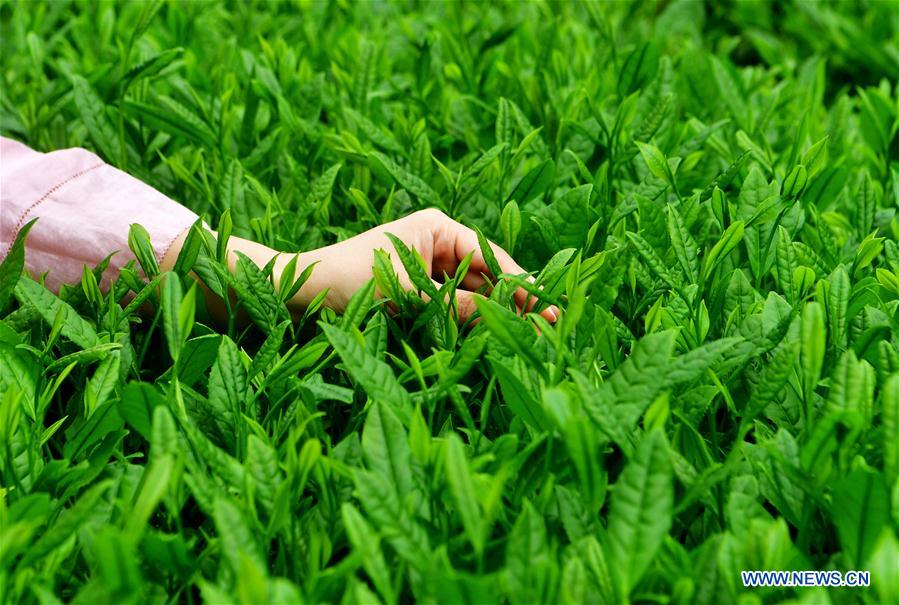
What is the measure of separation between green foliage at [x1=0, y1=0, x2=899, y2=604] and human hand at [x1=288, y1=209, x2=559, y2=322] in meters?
0.05

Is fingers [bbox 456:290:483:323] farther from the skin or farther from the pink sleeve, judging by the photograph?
the pink sleeve

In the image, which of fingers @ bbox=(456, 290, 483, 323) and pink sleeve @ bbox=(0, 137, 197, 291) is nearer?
fingers @ bbox=(456, 290, 483, 323)

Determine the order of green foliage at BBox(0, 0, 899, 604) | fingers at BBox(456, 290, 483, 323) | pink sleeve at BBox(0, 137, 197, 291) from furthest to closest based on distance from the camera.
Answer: pink sleeve at BBox(0, 137, 197, 291), fingers at BBox(456, 290, 483, 323), green foliage at BBox(0, 0, 899, 604)

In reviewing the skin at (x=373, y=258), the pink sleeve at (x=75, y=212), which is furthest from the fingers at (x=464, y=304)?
the pink sleeve at (x=75, y=212)

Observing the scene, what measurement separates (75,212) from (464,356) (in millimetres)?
820

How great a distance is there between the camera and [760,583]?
102 cm

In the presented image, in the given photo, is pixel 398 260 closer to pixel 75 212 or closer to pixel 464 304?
pixel 464 304

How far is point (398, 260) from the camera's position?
1571 millimetres

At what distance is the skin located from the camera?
1533mm

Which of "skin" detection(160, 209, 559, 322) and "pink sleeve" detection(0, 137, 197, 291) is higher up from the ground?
"pink sleeve" detection(0, 137, 197, 291)

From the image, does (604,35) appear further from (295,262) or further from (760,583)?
(760,583)

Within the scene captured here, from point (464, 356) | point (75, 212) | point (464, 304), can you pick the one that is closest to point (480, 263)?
point (464, 304)

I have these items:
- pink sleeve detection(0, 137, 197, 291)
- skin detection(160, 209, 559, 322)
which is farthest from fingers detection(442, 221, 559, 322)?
pink sleeve detection(0, 137, 197, 291)

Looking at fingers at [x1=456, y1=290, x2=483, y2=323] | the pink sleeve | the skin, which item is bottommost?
fingers at [x1=456, y1=290, x2=483, y2=323]
